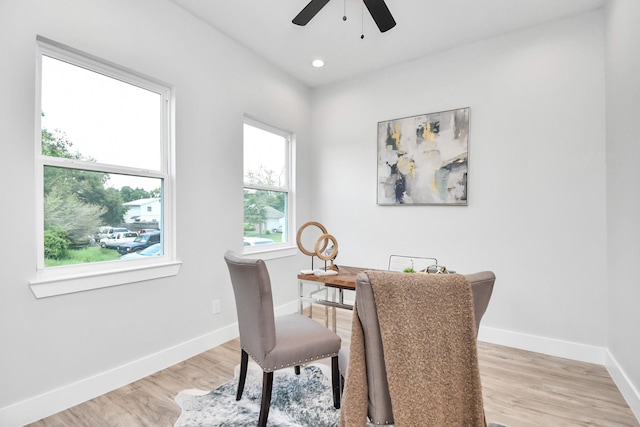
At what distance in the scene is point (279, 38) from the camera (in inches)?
116

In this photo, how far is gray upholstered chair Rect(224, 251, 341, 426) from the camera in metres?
1.61

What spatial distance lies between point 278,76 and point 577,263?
3350mm

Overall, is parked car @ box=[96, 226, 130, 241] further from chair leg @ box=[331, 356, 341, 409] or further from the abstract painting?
the abstract painting

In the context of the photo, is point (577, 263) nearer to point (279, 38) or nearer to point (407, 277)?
point (407, 277)

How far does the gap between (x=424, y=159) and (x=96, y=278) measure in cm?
292

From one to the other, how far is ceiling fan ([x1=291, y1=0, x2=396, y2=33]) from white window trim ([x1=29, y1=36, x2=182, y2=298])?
1.21 meters

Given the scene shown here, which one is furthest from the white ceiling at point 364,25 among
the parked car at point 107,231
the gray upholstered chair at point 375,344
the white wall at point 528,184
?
the gray upholstered chair at point 375,344

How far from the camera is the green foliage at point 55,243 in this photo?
188 centimetres

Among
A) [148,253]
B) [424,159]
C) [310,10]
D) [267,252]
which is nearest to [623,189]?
[424,159]

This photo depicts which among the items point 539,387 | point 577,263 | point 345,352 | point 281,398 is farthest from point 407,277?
point 577,263

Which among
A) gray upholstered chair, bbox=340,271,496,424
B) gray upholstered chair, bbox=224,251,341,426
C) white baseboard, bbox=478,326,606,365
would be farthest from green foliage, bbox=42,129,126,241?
white baseboard, bbox=478,326,606,365

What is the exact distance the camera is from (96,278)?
201 cm

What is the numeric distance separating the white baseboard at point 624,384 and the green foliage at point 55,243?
3477 mm

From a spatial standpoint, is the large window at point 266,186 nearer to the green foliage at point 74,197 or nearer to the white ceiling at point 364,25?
the white ceiling at point 364,25
